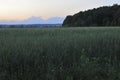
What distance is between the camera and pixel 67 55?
7707 millimetres

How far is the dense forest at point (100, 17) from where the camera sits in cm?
5240

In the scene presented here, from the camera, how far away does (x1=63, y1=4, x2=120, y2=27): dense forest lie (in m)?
52.4

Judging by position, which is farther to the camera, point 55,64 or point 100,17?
point 100,17

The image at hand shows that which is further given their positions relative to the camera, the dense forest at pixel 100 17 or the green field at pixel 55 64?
the dense forest at pixel 100 17

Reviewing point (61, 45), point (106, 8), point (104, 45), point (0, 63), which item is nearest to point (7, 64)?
point (0, 63)

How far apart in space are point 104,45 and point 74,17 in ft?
175

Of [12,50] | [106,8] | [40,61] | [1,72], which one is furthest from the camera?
[106,8]

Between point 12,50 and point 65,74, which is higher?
point 12,50

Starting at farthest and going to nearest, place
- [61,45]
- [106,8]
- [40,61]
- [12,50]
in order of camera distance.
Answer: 1. [106,8]
2. [61,45]
3. [12,50]
4. [40,61]

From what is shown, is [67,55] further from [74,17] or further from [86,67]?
[74,17]

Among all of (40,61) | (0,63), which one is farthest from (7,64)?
(40,61)

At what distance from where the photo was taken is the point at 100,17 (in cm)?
5456

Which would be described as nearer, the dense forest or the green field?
the green field

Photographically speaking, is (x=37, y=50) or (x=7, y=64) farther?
(x=37, y=50)
